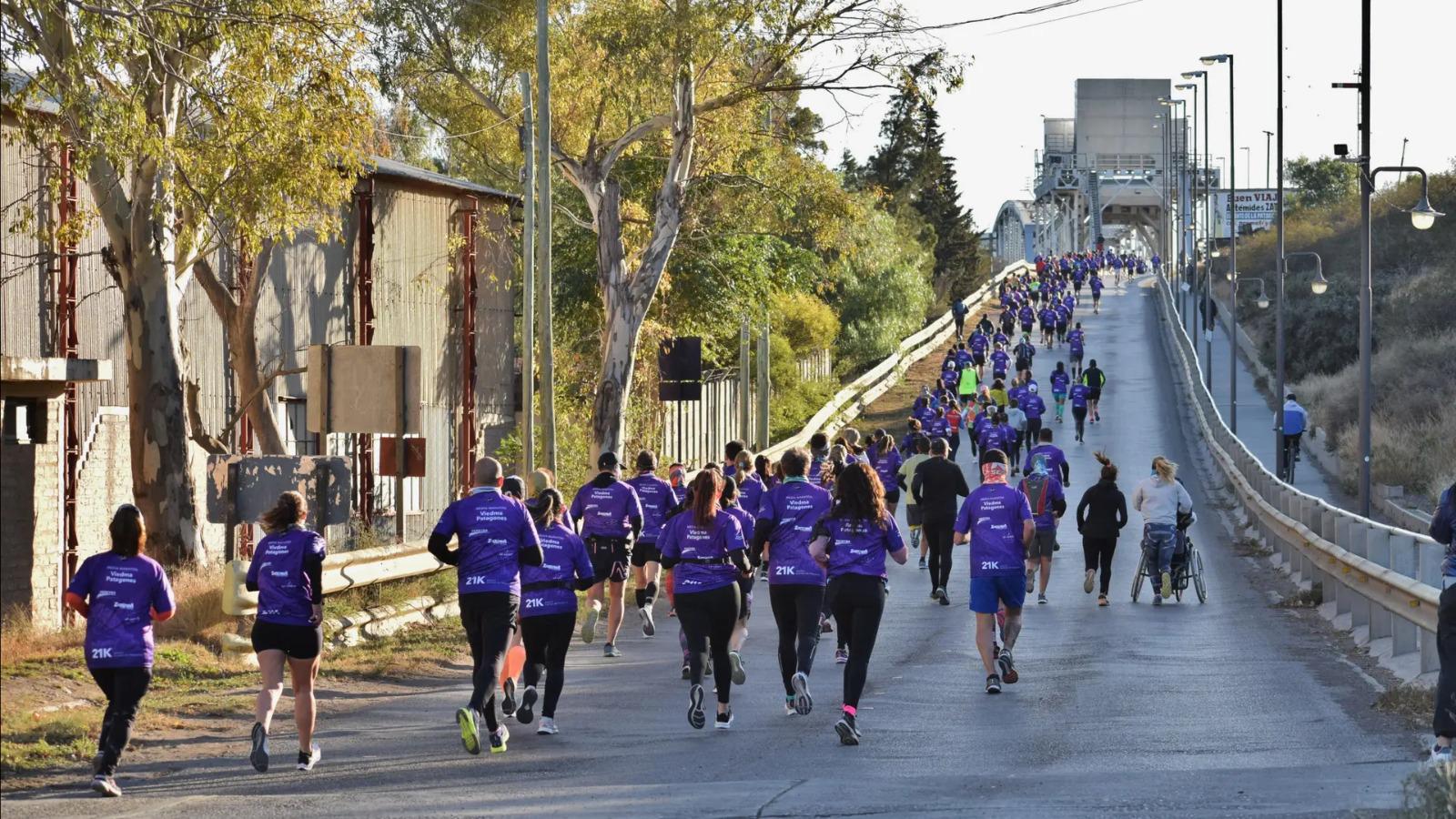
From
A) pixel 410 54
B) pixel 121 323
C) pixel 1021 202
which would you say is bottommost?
pixel 121 323

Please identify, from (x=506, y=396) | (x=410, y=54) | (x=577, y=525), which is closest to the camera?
(x=577, y=525)

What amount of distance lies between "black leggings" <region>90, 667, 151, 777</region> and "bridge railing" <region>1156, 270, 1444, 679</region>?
820 centimetres

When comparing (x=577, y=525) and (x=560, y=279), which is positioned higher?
(x=560, y=279)

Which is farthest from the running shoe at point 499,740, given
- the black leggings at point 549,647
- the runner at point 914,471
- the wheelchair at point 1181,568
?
the wheelchair at point 1181,568

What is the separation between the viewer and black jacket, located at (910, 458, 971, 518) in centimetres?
2033

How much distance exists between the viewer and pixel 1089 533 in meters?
21.0

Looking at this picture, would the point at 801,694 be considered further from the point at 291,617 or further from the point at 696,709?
the point at 291,617

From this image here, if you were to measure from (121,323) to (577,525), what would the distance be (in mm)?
9178

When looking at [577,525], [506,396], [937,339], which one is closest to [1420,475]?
[506,396]

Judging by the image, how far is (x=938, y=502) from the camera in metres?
20.7

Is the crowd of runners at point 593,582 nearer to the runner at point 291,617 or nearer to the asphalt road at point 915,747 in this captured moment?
the runner at point 291,617

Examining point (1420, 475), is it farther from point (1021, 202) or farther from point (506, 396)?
point (1021, 202)

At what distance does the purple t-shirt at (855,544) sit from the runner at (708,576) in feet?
1.95

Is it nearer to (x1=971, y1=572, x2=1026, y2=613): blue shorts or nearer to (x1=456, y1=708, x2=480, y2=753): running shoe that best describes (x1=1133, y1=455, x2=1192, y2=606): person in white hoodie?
(x1=971, y1=572, x2=1026, y2=613): blue shorts
